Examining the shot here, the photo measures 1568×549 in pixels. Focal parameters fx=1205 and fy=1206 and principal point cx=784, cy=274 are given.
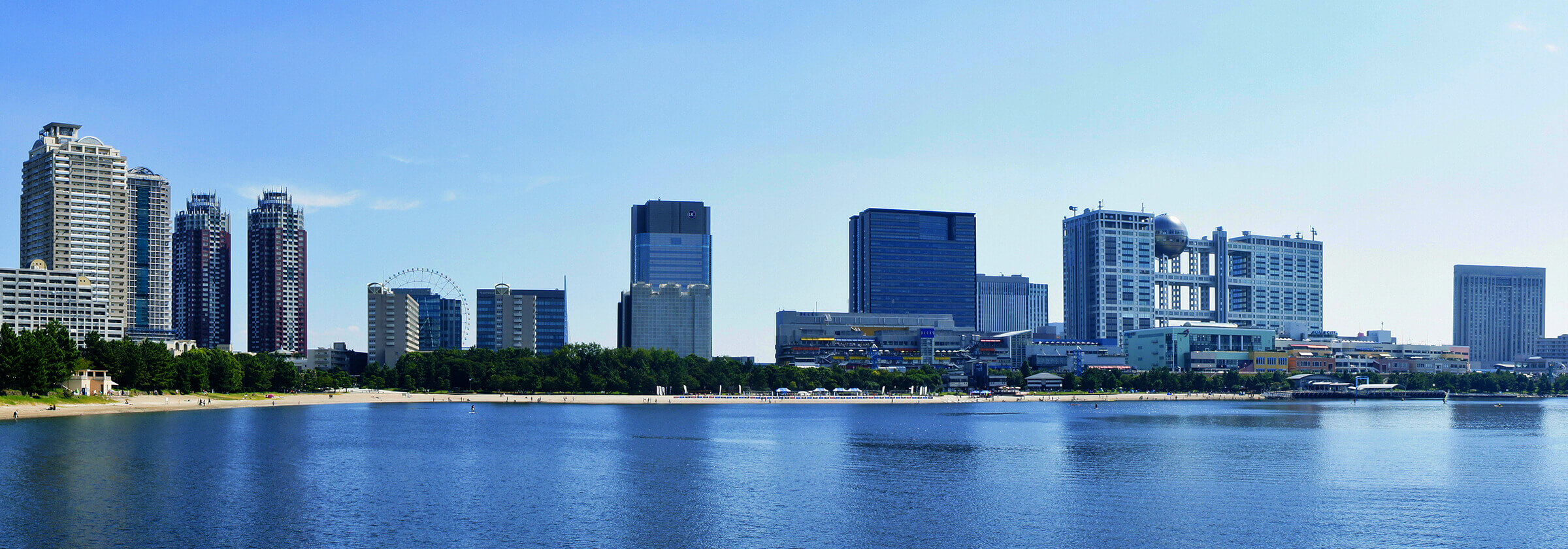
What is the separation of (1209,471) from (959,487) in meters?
26.3

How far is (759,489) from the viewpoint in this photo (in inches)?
3644

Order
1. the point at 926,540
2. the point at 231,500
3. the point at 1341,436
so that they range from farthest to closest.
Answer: the point at 1341,436 → the point at 231,500 → the point at 926,540

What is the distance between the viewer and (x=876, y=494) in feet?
293

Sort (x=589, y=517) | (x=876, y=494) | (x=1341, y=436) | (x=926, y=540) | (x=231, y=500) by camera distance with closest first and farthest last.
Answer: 1. (x=926, y=540)
2. (x=589, y=517)
3. (x=231, y=500)
4. (x=876, y=494)
5. (x=1341, y=436)

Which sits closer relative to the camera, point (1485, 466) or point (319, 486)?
point (319, 486)

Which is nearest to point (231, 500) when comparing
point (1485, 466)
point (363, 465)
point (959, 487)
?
point (363, 465)

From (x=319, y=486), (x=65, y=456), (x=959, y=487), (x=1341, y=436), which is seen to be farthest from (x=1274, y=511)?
(x=65, y=456)

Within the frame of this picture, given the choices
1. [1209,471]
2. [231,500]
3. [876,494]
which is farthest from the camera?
[1209,471]

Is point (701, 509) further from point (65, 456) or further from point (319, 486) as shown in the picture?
point (65, 456)

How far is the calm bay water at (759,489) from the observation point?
7156 cm

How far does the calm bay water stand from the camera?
71.6m

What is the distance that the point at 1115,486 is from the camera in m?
94.9

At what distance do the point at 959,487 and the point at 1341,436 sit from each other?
80.5 meters

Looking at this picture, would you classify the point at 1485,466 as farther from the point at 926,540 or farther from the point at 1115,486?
the point at 926,540
